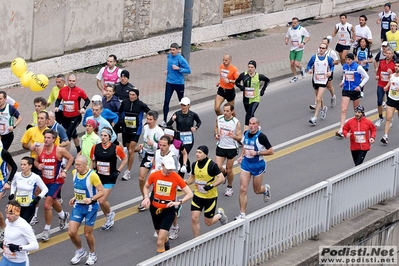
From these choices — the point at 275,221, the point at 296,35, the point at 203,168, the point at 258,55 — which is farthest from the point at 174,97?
the point at 275,221

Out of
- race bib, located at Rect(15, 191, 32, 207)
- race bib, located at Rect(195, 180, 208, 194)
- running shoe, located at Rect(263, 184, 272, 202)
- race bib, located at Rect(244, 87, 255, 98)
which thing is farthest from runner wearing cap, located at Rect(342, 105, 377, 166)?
race bib, located at Rect(15, 191, 32, 207)

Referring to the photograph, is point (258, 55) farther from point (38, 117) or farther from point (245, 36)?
point (38, 117)

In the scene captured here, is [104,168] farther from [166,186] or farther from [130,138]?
[130,138]

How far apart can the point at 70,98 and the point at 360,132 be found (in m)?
5.18

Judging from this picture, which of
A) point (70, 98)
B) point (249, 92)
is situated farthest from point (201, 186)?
point (249, 92)

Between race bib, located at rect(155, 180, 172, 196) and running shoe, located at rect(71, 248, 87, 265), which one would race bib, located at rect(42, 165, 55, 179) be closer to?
running shoe, located at rect(71, 248, 87, 265)

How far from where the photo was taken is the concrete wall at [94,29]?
22.2m

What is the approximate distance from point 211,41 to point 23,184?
53.0ft

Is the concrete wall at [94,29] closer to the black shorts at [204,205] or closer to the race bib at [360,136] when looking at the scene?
the race bib at [360,136]

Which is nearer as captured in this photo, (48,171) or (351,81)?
(48,171)

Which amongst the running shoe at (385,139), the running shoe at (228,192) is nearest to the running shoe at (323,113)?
the running shoe at (385,139)

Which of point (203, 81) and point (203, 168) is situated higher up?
point (203, 168)

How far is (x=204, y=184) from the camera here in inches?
521

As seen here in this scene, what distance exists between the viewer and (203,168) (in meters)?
13.3
